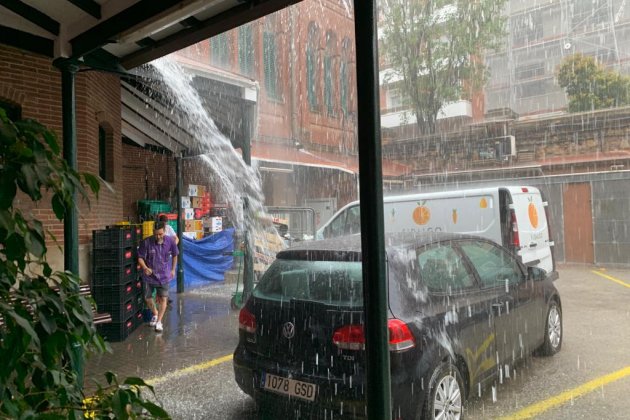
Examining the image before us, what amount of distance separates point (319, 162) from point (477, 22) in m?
9.54

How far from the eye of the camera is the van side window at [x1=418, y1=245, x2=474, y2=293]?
3.80m

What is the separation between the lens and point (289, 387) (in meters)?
3.51

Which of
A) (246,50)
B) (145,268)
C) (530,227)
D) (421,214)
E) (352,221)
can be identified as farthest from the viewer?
(246,50)

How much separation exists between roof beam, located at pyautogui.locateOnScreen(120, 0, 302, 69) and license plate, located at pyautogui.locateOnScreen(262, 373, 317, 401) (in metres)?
2.57

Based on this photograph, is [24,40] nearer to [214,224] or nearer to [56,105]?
[56,105]

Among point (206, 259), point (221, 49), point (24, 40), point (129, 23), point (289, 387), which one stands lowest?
point (289, 387)

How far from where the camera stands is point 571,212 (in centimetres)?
1611

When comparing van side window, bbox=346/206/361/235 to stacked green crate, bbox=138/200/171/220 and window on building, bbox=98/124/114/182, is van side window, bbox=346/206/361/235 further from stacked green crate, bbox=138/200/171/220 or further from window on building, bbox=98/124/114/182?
stacked green crate, bbox=138/200/171/220

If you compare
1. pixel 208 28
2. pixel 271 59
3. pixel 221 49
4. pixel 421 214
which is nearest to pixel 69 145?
pixel 208 28

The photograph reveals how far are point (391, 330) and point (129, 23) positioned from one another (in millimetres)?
2779

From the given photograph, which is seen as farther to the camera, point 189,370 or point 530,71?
point 530,71

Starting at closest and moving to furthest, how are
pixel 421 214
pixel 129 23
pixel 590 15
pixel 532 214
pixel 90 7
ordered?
pixel 129 23 → pixel 90 7 → pixel 532 214 → pixel 421 214 → pixel 590 15

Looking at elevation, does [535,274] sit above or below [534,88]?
below

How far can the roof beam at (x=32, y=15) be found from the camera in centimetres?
365
